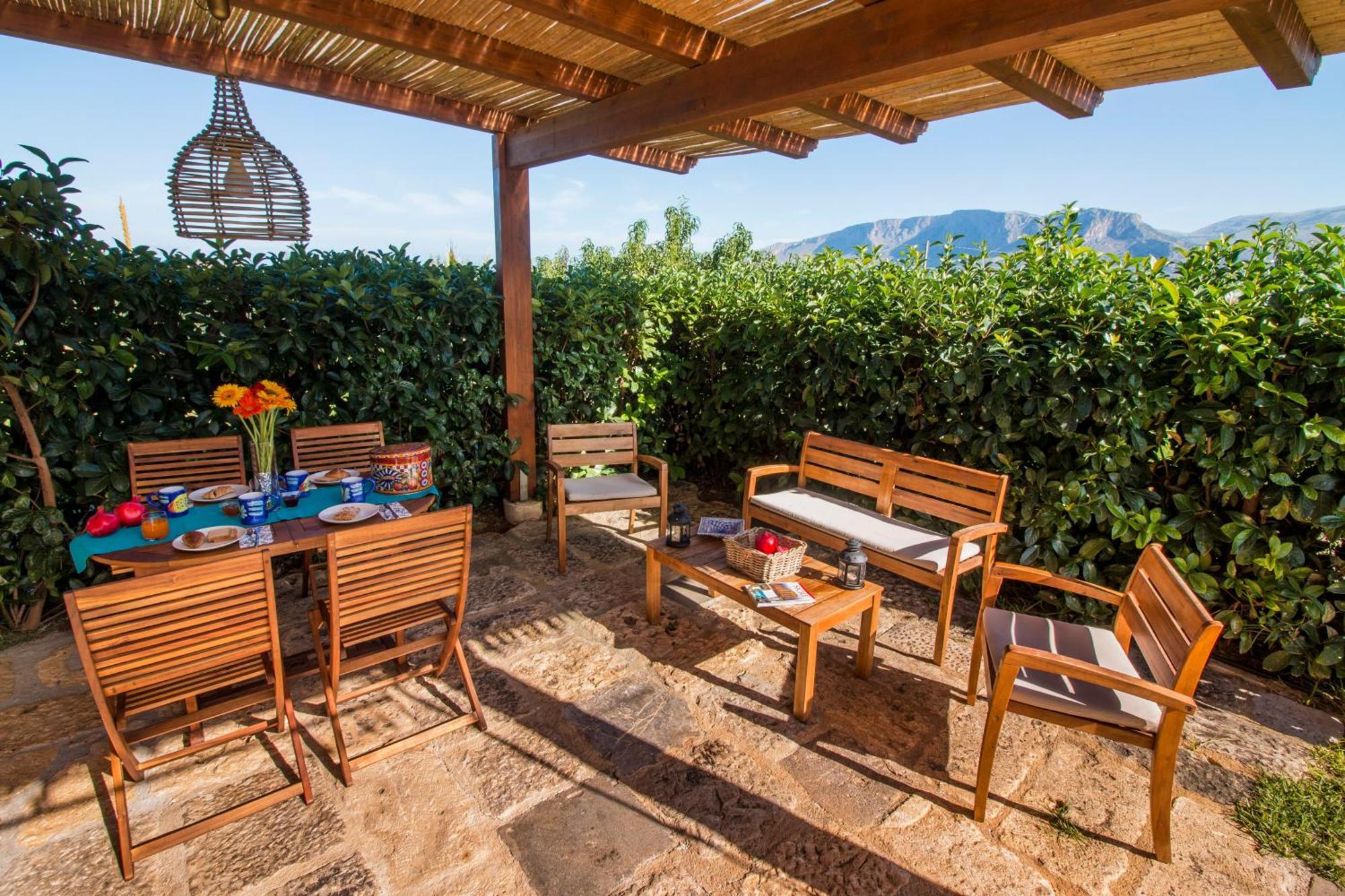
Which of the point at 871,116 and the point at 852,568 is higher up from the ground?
the point at 871,116

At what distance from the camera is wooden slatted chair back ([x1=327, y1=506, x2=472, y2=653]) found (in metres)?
2.01

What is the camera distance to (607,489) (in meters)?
4.23

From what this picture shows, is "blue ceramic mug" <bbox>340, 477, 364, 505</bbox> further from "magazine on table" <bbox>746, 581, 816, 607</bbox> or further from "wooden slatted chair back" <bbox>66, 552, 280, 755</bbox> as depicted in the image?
"magazine on table" <bbox>746, 581, 816, 607</bbox>

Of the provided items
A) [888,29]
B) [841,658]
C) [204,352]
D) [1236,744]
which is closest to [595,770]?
[841,658]

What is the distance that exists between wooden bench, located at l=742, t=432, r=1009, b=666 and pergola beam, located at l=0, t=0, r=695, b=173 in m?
2.53

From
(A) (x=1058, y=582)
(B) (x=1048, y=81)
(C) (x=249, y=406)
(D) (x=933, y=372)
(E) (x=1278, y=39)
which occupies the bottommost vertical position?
(A) (x=1058, y=582)

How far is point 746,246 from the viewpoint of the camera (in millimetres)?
17312

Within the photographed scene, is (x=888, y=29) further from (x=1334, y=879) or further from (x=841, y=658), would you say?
(x=1334, y=879)

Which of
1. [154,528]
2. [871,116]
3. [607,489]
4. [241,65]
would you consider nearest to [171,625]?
[154,528]

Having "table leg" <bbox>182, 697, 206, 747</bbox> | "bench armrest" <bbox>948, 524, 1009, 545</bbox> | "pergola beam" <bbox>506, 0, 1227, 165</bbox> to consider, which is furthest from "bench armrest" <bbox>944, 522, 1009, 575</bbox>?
Result: "table leg" <bbox>182, 697, 206, 747</bbox>

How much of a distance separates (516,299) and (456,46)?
1775 millimetres

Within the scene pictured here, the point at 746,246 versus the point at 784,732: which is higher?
the point at 746,246

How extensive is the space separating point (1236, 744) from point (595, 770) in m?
2.54

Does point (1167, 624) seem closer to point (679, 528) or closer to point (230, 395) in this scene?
point (679, 528)
